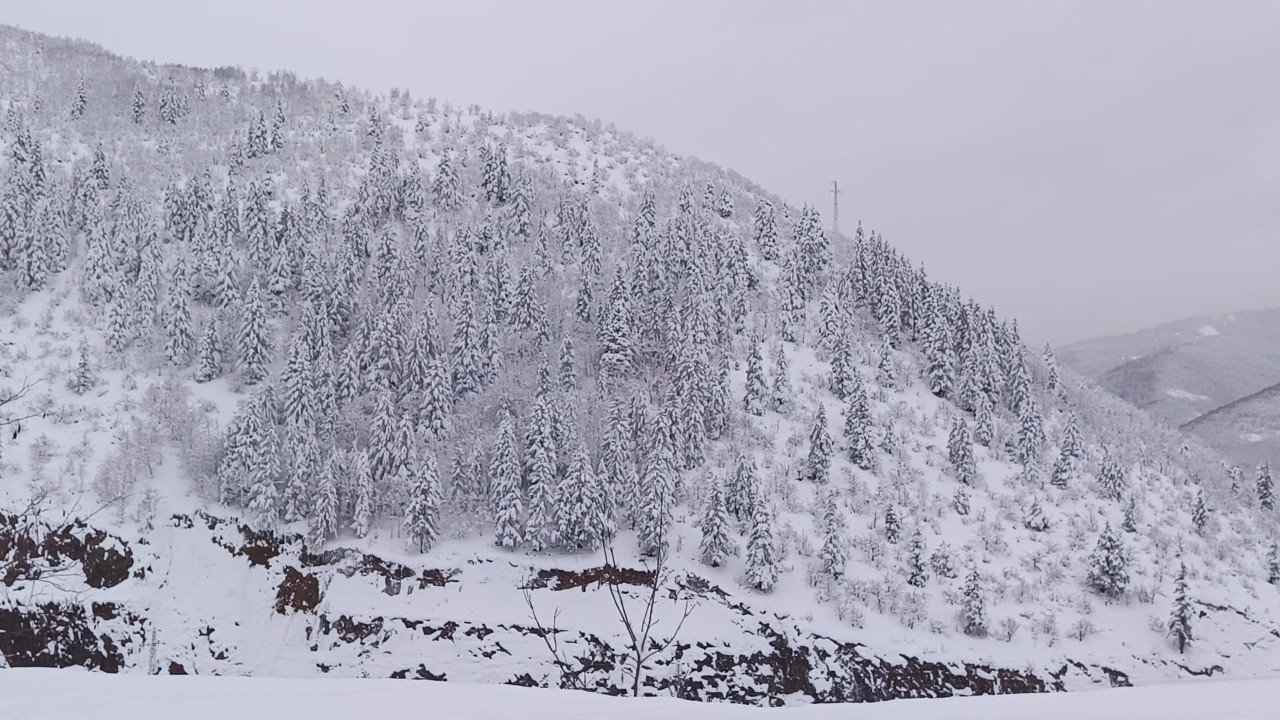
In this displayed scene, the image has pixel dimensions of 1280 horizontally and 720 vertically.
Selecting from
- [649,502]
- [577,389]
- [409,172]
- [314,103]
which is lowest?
[649,502]

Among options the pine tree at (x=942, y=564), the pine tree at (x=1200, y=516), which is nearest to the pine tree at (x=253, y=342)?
the pine tree at (x=942, y=564)

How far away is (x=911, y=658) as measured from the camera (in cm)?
3312

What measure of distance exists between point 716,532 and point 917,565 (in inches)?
445

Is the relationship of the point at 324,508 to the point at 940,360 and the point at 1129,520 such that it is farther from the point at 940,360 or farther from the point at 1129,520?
the point at 1129,520

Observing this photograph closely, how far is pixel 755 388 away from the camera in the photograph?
4962 centimetres

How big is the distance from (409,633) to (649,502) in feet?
45.6

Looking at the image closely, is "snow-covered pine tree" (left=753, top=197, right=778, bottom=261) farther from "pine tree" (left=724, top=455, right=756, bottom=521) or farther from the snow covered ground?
the snow covered ground

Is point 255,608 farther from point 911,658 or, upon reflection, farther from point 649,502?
point 911,658

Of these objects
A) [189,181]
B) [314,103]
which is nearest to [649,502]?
[189,181]

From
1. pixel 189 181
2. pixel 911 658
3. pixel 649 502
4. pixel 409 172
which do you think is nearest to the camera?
pixel 911 658

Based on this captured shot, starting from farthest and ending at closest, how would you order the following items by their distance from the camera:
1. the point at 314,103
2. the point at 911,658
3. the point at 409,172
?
the point at 314,103, the point at 409,172, the point at 911,658

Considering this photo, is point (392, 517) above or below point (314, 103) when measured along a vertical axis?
below

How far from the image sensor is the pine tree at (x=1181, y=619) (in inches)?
1347

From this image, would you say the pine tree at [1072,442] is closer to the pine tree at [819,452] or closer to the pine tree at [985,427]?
the pine tree at [985,427]
